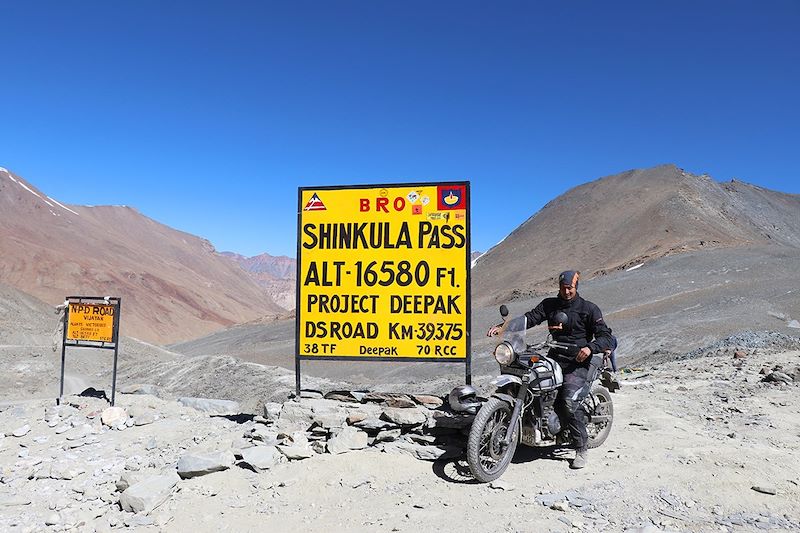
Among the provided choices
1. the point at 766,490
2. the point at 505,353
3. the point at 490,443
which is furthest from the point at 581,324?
the point at 766,490

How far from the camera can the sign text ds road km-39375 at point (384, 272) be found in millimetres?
7578

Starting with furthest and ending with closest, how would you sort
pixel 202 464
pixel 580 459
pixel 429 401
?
pixel 429 401 → pixel 202 464 → pixel 580 459

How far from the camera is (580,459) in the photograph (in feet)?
19.1

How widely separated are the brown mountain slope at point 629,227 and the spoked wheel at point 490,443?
120 feet

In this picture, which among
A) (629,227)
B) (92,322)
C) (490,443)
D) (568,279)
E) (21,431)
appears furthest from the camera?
(629,227)

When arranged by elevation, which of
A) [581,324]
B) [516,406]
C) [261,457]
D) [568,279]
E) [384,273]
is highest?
[384,273]

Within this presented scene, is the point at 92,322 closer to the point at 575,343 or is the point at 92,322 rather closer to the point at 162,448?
the point at 162,448

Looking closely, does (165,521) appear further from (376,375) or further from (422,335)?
(376,375)

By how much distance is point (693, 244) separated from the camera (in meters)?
42.5

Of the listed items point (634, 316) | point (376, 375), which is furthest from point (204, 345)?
point (634, 316)

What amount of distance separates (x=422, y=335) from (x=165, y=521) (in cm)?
363

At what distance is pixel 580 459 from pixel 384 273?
10.9ft

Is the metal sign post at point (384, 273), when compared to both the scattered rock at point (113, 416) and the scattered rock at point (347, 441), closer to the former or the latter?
the scattered rock at point (347, 441)

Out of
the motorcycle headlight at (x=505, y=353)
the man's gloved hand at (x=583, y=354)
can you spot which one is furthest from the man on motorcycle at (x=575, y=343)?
the motorcycle headlight at (x=505, y=353)
